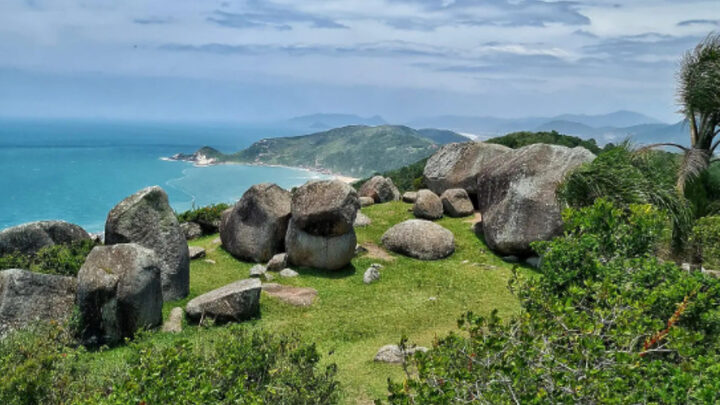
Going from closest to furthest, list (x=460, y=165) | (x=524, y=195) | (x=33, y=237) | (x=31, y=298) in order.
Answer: (x=31, y=298) < (x=33, y=237) < (x=524, y=195) < (x=460, y=165)

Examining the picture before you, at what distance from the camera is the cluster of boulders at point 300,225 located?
20.6 metres

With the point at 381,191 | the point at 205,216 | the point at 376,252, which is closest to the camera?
the point at 376,252

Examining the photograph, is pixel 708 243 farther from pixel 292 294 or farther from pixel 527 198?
pixel 292 294

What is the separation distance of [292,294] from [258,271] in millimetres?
3107

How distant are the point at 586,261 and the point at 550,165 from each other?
13.4m

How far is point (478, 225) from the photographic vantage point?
83.2 ft

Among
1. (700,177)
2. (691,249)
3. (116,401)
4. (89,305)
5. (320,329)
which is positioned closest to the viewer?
(116,401)

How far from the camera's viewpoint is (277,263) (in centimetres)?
2112

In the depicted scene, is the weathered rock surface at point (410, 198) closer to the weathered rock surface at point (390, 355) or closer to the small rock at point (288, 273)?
the small rock at point (288, 273)

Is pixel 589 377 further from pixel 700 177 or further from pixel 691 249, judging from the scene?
pixel 700 177

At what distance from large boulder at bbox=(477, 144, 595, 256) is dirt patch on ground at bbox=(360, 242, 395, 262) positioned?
449 centimetres

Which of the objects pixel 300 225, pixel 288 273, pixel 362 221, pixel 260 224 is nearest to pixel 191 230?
pixel 260 224

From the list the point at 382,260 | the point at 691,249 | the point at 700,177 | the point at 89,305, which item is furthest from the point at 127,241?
the point at 700,177

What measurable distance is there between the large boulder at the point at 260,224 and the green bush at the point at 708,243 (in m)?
15.0
